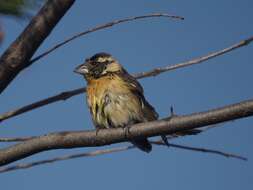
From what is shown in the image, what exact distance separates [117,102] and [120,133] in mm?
1693

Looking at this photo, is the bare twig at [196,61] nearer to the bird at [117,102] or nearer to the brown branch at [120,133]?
the brown branch at [120,133]

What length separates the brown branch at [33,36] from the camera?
11.1 feet

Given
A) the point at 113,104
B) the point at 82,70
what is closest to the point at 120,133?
the point at 113,104

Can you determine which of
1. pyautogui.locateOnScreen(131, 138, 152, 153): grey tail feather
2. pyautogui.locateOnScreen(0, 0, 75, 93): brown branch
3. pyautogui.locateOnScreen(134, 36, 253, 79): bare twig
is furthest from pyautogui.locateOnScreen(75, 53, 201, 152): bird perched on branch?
pyautogui.locateOnScreen(0, 0, 75, 93): brown branch

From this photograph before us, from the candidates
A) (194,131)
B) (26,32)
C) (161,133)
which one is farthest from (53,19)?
(194,131)

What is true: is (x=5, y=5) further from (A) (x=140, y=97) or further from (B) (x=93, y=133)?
(A) (x=140, y=97)

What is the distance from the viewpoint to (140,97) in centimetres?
550

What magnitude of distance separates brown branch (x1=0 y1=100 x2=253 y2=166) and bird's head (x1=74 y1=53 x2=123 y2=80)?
2186 millimetres

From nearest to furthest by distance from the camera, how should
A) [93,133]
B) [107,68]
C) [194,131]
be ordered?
[93,133], [194,131], [107,68]

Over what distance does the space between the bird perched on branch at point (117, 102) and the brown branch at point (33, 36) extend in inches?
65.8

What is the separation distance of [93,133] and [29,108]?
42 cm

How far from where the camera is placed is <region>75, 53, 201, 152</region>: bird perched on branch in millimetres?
5176

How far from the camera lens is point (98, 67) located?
19.2 feet

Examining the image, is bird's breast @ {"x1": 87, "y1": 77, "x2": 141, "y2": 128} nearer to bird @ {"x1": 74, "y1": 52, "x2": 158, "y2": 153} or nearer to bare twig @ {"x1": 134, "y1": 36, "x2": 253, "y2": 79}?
bird @ {"x1": 74, "y1": 52, "x2": 158, "y2": 153}
